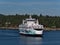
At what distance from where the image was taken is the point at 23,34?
143375 mm

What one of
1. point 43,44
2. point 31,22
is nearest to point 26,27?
point 31,22

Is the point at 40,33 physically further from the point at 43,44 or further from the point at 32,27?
the point at 43,44

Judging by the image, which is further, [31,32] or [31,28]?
[31,28]

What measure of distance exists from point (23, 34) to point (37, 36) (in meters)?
12.6

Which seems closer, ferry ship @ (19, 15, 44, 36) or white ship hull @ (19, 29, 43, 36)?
white ship hull @ (19, 29, 43, 36)

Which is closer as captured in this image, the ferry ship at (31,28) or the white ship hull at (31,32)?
the white ship hull at (31,32)

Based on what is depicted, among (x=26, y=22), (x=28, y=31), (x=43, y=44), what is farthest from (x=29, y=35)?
(x=43, y=44)

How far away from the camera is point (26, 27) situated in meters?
142

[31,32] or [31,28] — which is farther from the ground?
[31,28]

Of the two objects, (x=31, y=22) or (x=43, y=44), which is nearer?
(x=43, y=44)

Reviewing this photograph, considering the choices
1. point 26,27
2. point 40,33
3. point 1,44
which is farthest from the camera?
point 26,27

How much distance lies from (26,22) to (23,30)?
3.77m

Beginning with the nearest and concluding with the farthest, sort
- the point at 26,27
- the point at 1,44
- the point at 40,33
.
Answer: the point at 1,44
the point at 40,33
the point at 26,27

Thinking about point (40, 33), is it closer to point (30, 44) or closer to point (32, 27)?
point (32, 27)
